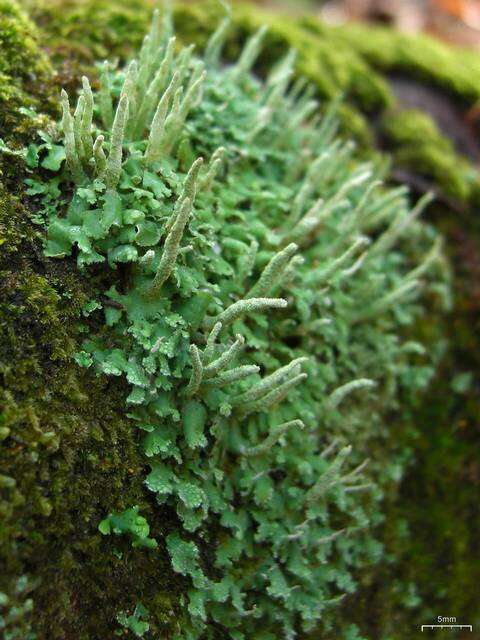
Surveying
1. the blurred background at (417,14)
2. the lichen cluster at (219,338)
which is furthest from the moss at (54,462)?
the blurred background at (417,14)

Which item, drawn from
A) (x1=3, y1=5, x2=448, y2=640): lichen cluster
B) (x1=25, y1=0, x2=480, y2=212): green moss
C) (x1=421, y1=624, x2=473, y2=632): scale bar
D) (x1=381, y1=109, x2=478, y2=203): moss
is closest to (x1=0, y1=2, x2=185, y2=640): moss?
(x1=3, y1=5, x2=448, y2=640): lichen cluster

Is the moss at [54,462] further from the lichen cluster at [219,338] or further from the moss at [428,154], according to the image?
the moss at [428,154]

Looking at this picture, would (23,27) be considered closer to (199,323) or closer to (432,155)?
(199,323)

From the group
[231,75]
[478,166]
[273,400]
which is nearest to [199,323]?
[273,400]

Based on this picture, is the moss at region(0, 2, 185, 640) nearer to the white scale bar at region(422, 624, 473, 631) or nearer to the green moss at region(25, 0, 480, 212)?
the green moss at region(25, 0, 480, 212)

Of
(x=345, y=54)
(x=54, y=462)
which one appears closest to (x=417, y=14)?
(x=345, y=54)

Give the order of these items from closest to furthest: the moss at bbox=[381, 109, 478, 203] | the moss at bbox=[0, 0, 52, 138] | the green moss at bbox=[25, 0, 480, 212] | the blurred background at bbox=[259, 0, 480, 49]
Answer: the moss at bbox=[0, 0, 52, 138] < the green moss at bbox=[25, 0, 480, 212] < the moss at bbox=[381, 109, 478, 203] < the blurred background at bbox=[259, 0, 480, 49]
